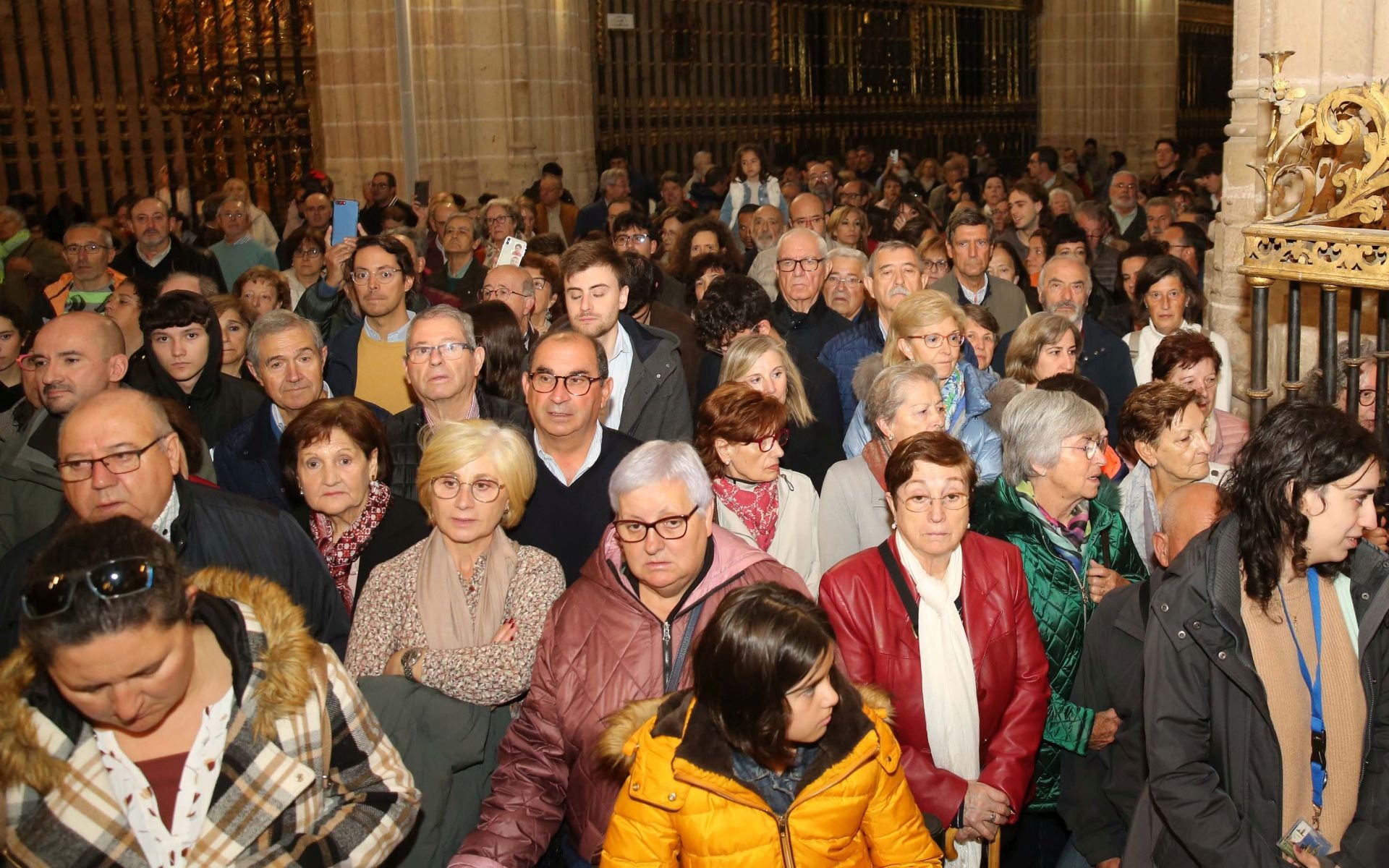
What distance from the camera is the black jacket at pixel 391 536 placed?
389 cm

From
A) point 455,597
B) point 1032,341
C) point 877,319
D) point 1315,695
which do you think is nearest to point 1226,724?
point 1315,695

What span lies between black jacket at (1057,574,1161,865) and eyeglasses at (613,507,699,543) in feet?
3.66

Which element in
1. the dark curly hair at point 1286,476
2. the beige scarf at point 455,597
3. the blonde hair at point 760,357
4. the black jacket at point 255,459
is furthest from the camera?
the blonde hair at point 760,357

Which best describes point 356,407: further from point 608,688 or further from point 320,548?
point 608,688

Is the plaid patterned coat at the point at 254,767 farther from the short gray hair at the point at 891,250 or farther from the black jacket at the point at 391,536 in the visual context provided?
the short gray hair at the point at 891,250

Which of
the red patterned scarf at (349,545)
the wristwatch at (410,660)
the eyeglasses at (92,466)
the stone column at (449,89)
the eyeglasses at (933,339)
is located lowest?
the wristwatch at (410,660)

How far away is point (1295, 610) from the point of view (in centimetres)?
288

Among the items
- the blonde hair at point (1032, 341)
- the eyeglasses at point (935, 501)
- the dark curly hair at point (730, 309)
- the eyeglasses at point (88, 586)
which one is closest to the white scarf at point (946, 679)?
the eyeglasses at point (935, 501)

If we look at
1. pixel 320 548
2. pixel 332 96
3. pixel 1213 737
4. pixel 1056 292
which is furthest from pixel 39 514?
pixel 332 96

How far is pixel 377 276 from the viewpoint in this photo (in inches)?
220

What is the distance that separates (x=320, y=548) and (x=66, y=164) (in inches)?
408

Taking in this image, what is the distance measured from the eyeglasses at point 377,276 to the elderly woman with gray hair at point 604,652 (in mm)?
2657

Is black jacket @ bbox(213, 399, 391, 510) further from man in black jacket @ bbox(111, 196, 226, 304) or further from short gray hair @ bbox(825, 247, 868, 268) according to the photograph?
man in black jacket @ bbox(111, 196, 226, 304)

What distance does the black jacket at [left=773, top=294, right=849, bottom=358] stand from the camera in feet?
20.7
